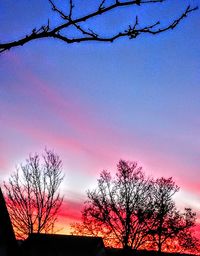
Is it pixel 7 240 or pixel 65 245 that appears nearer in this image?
pixel 7 240

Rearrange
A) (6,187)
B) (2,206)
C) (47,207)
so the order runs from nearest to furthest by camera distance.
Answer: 1. (2,206)
2. (47,207)
3. (6,187)

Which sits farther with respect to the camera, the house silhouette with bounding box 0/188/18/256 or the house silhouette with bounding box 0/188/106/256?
the house silhouette with bounding box 0/188/106/256

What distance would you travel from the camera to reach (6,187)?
35.4 metres

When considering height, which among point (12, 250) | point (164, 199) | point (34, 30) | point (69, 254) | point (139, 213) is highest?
point (164, 199)

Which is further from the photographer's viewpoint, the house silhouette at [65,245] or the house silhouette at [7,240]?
the house silhouette at [65,245]

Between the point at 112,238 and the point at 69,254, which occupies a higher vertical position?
the point at 112,238

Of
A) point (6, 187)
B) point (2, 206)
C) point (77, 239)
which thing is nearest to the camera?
point (2, 206)

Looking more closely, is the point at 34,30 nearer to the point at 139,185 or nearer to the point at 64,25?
the point at 64,25

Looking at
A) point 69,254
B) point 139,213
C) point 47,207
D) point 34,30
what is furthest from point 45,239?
point 34,30

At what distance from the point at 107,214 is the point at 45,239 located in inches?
347

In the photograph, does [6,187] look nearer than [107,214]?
Yes

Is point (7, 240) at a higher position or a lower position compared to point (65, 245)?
lower

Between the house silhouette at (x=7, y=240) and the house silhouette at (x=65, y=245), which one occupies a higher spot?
the house silhouette at (x=65, y=245)

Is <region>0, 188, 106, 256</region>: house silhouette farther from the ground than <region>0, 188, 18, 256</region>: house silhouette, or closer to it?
farther from the ground
